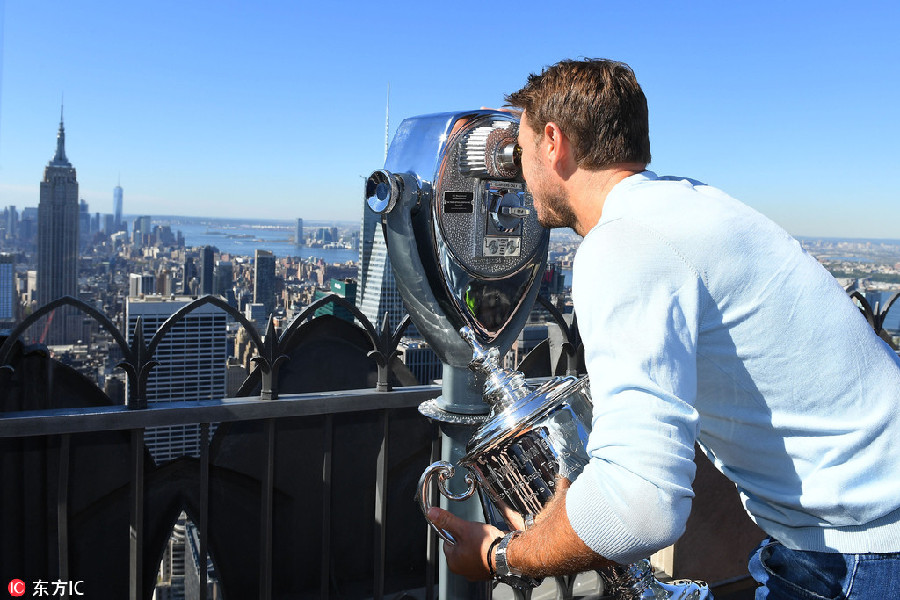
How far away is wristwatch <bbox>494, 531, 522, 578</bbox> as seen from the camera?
116cm

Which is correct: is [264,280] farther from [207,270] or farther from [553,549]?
[553,549]

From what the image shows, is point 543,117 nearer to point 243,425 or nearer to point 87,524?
point 243,425

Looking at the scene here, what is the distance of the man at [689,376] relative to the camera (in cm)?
97

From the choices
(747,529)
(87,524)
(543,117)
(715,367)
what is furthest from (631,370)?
(747,529)

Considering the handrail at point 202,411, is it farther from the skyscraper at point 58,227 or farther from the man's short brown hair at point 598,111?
the skyscraper at point 58,227

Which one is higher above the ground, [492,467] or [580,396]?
[580,396]

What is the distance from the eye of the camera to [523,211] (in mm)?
1919

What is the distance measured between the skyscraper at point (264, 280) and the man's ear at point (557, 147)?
4.48 feet

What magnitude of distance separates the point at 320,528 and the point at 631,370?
1.75 metres

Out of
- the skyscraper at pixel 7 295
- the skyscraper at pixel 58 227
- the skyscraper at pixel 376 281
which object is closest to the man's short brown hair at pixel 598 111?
the skyscraper at pixel 376 281

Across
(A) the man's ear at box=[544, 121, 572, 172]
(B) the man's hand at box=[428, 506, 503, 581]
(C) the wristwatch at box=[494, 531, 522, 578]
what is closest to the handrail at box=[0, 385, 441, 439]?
(B) the man's hand at box=[428, 506, 503, 581]

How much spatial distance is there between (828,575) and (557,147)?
0.78 meters

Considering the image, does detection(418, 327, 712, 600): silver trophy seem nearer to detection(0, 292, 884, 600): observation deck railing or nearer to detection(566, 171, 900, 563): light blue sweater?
detection(566, 171, 900, 563): light blue sweater

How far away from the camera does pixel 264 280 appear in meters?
2.95
